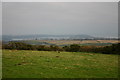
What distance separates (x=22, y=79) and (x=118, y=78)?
7.44 meters

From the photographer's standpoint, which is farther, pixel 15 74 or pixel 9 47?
pixel 9 47

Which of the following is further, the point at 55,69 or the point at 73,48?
the point at 73,48

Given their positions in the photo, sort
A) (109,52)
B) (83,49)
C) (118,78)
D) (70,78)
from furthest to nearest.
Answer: (83,49) < (109,52) < (118,78) < (70,78)

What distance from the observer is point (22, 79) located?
33.9 ft

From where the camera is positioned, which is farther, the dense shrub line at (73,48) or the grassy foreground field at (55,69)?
the dense shrub line at (73,48)

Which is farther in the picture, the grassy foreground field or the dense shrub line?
the dense shrub line

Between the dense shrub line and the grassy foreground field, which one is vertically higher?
the dense shrub line

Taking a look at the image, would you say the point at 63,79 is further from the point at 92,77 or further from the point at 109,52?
the point at 109,52

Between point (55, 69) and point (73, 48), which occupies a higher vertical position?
point (73, 48)

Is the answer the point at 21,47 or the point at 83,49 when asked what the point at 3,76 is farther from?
the point at 83,49

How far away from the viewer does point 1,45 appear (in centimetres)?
3641

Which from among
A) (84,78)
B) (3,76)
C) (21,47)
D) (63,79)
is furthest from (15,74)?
(21,47)

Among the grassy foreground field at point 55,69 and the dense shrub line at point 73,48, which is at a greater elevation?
the dense shrub line at point 73,48

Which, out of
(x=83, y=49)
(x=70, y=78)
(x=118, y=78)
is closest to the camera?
(x=70, y=78)
